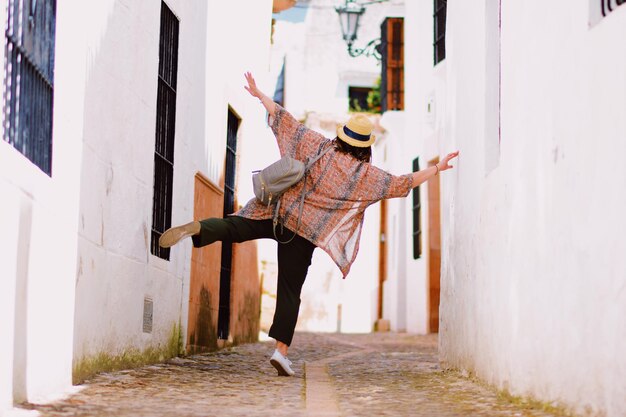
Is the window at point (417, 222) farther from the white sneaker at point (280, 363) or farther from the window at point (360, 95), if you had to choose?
the window at point (360, 95)

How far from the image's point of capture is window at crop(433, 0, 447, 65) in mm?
15992

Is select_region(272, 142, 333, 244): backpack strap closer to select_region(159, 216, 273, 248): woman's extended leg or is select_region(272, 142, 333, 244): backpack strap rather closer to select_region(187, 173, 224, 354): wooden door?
select_region(159, 216, 273, 248): woman's extended leg

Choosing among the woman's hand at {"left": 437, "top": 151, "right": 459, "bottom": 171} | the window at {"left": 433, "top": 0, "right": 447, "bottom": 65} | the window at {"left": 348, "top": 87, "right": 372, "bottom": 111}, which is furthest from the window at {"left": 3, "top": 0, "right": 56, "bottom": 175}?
the window at {"left": 348, "top": 87, "right": 372, "bottom": 111}

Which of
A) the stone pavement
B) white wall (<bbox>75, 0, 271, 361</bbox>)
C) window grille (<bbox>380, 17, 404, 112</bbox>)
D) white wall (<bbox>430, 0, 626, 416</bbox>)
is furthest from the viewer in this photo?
window grille (<bbox>380, 17, 404, 112</bbox>)

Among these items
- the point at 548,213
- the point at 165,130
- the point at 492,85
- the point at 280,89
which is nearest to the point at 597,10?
the point at 548,213

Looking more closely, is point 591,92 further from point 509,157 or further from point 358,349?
point 358,349

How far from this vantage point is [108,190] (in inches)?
257

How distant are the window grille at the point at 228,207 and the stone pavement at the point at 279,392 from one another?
2.11 m

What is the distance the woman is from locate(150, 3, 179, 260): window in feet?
3.43

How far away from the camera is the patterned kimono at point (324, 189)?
285 inches

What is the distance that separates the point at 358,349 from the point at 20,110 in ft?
23.5

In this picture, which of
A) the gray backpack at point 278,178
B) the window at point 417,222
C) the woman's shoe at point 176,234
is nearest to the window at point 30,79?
the woman's shoe at point 176,234

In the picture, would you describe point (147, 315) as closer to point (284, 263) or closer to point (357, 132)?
point (284, 263)

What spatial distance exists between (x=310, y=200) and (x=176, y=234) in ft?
3.16
